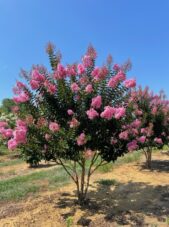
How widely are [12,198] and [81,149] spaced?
2716 millimetres

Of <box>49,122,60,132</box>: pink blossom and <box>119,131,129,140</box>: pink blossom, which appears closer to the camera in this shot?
<box>49,122,60,132</box>: pink blossom

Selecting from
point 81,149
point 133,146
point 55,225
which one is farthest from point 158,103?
point 55,225

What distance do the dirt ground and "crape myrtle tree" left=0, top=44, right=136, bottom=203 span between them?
45.5 inches

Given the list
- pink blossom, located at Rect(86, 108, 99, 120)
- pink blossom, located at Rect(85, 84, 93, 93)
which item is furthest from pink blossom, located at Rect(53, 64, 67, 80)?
pink blossom, located at Rect(86, 108, 99, 120)

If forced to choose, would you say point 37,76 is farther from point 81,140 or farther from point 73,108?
point 81,140

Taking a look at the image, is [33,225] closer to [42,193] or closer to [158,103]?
[42,193]

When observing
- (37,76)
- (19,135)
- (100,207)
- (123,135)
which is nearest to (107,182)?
(100,207)

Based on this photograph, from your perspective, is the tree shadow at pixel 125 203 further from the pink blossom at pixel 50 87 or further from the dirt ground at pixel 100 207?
the pink blossom at pixel 50 87

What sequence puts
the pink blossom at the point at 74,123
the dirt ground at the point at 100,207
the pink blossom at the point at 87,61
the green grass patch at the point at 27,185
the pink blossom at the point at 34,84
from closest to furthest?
the pink blossom at the point at 74,123 < the dirt ground at the point at 100,207 < the pink blossom at the point at 34,84 < the pink blossom at the point at 87,61 < the green grass patch at the point at 27,185

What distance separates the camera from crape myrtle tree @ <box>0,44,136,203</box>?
540cm

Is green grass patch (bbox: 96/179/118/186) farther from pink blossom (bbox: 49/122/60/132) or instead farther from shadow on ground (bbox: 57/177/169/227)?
pink blossom (bbox: 49/122/60/132)

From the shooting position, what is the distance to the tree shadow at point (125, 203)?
5711 millimetres

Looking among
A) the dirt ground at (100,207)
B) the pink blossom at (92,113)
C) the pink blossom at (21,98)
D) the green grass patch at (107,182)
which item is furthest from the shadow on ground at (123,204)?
the pink blossom at (21,98)

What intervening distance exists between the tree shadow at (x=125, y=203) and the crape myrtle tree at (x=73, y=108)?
1.26m
